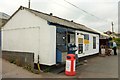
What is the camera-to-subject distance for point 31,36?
10961 mm

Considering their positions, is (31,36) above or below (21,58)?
above

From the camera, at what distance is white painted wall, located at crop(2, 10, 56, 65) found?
397 inches

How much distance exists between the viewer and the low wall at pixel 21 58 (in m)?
10.1

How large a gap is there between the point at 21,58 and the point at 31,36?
1643mm

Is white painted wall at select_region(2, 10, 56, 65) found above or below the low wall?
above

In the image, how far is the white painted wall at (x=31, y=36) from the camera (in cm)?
1008

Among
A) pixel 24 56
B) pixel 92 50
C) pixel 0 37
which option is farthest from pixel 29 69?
pixel 92 50

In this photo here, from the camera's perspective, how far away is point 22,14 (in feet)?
38.3

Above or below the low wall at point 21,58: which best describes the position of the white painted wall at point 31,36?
above

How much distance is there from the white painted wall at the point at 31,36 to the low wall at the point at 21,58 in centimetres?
57

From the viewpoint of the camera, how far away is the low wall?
10095 millimetres

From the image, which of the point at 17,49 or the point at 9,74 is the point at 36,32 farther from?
the point at 9,74

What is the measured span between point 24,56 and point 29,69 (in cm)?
105

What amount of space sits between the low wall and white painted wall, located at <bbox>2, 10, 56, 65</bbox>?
1.88ft
